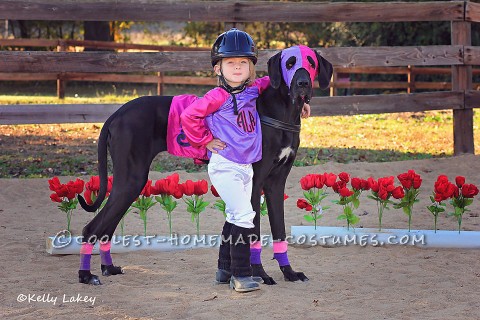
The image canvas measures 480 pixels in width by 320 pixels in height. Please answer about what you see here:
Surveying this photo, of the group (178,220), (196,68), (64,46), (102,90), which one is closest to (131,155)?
(178,220)

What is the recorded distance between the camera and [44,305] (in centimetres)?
506

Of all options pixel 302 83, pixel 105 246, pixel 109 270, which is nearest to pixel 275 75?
pixel 302 83

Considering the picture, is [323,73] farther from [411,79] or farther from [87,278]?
[411,79]

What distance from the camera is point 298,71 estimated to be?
16.9ft

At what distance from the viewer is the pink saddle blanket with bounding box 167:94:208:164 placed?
538cm

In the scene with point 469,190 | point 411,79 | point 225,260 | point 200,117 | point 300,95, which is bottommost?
point 225,260

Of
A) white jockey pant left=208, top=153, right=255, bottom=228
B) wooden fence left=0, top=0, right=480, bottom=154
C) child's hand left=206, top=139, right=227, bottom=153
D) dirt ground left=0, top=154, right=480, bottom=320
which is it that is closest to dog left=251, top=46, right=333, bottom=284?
white jockey pant left=208, top=153, right=255, bottom=228

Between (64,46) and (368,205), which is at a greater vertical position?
(64,46)

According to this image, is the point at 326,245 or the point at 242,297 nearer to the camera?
the point at 242,297

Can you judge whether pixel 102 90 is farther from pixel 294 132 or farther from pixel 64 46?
pixel 294 132

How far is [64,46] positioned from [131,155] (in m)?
15.1

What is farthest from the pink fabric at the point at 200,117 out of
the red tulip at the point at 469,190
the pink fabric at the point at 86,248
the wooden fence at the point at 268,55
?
the wooden fence at the point at 268,55

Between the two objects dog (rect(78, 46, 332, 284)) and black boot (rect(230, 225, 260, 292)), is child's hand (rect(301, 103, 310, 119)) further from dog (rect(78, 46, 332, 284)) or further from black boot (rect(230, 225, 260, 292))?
black boot (rect(230, 225, 260, 292))

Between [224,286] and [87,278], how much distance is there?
3.02 ft
